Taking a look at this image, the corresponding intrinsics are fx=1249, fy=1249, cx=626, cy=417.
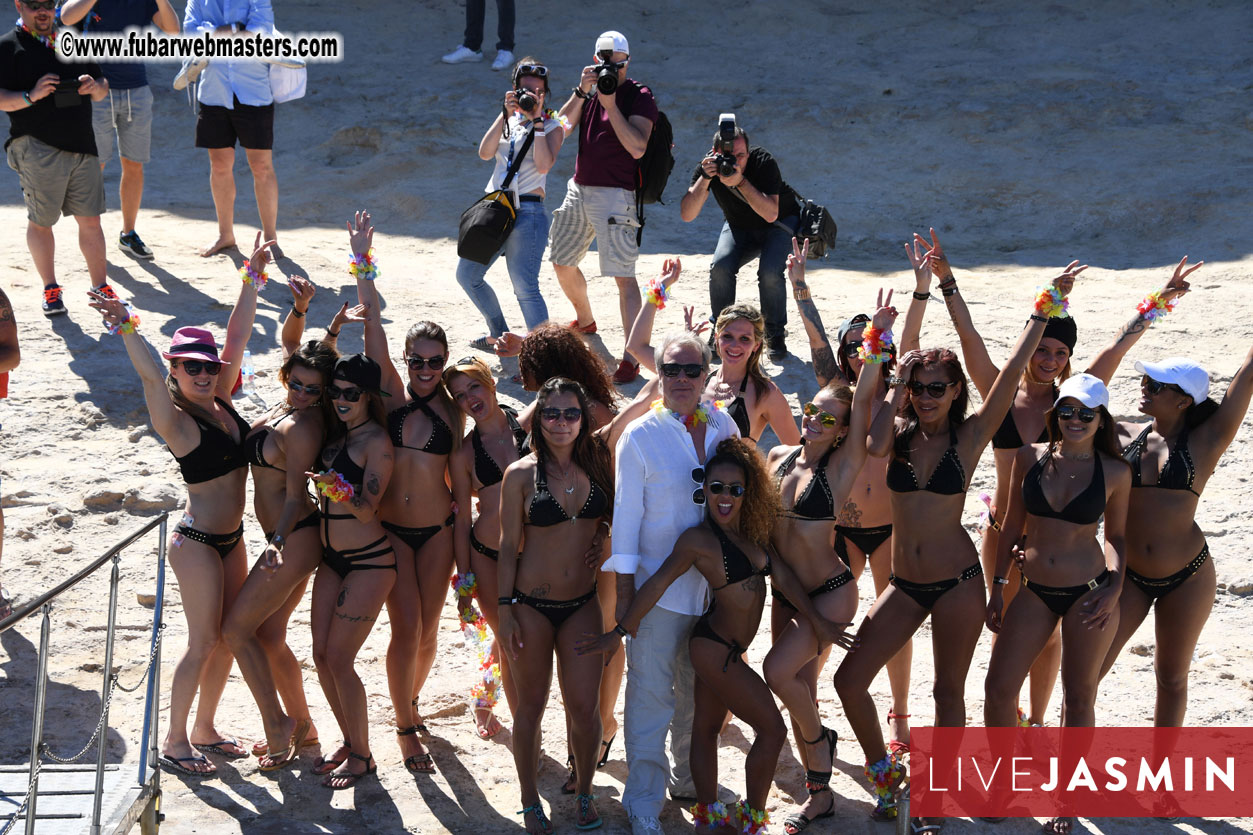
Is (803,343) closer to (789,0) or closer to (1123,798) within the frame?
(1123,798)

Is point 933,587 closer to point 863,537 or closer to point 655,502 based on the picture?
point 863,537

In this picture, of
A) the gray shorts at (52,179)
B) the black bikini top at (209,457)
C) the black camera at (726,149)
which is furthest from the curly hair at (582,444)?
the gray shorts at (52,179)

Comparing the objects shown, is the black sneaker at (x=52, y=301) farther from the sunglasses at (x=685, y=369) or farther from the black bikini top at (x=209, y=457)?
the sunglasses at (x=685, y=369)

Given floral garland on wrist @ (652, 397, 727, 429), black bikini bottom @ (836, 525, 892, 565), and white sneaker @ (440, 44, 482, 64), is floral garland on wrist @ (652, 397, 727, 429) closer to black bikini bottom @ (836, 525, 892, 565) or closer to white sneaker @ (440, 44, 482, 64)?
black bikini bottom @ (836, 525, 892, 565)

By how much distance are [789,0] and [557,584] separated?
39.0 ft

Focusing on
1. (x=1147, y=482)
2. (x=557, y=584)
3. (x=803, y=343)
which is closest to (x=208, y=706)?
(x=557, y=584)

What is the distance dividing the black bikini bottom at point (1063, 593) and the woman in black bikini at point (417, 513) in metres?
2.34

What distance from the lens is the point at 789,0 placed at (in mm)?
15031

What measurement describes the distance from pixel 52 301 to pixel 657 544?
5.41 meters

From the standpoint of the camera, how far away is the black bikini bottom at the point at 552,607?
15.8 ft

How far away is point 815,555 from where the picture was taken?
485 centimetres

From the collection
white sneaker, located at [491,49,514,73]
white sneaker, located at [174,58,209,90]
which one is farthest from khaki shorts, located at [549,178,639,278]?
white sneaker, located at [491,49,514,73]

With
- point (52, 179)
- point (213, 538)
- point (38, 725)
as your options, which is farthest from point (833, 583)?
point (52, 179)

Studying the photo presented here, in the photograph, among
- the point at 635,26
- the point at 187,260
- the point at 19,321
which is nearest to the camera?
the point at 19,321
